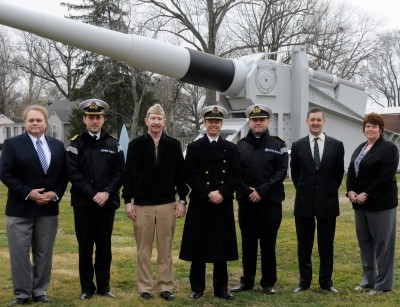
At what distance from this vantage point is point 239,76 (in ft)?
37.2

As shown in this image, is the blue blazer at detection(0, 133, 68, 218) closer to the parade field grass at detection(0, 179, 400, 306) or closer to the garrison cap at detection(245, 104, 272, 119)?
the parade field grass at detection(0, 179, 400, 306)

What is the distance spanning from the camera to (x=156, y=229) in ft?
17.9

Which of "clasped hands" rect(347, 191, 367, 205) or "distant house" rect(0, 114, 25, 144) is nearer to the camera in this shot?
"clasped hands" rect(347, 191, 367, 205)

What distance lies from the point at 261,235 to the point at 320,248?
56cm

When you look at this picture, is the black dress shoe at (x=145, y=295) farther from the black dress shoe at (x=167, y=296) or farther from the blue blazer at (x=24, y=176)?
the blue blazer at (x=24, y=176)

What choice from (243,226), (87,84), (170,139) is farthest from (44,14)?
(87,84)

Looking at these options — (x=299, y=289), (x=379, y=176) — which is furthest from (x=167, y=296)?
(x=379, y=176)

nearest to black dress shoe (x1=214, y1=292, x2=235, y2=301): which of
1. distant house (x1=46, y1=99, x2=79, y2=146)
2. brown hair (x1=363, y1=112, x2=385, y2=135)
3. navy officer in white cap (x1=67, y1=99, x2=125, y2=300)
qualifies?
navy officer in white cap (x1=67, y1=99, x2=125, y2=300)

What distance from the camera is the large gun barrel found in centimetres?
848

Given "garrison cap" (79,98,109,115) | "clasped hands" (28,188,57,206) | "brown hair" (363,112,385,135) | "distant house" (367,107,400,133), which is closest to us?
"clasped hands" (28,188,57,206)

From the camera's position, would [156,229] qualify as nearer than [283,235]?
Yes

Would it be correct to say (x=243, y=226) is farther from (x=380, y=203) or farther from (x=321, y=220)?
(x=380, y=203)

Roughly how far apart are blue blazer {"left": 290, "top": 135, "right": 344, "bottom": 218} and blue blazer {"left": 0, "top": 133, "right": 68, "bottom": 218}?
2161mm

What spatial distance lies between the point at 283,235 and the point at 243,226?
3229mm
